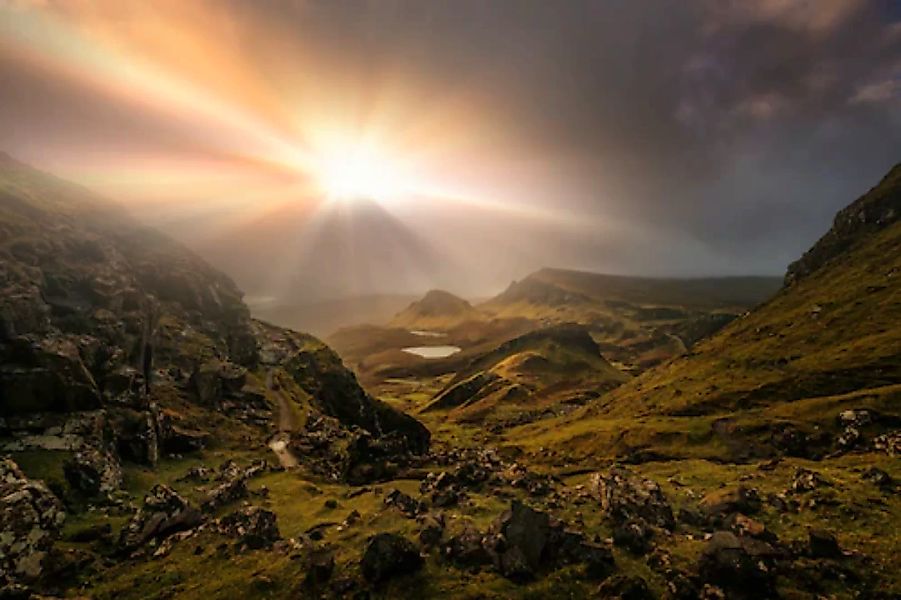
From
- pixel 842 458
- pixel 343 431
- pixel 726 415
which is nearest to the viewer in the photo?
pixel 842 458

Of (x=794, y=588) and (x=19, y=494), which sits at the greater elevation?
(x=19, y=494)

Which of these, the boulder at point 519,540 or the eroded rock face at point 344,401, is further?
the eroded rock face at point 344,401

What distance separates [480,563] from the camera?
1711 inches

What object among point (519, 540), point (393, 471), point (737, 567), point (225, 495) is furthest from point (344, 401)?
point (737, 567)

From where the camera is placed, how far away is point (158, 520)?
2267 inches

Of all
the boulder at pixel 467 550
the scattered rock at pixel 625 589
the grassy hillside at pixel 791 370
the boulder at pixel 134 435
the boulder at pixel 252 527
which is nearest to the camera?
the scattered rock at pixel 625 589

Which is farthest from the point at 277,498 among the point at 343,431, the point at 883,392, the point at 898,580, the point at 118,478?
the point at 883,392

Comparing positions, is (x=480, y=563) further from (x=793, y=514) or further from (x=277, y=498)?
(x=277, y=498)

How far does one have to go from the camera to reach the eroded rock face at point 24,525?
46.5 m

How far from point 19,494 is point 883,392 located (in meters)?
139

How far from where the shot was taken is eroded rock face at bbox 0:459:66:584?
46.5 meters

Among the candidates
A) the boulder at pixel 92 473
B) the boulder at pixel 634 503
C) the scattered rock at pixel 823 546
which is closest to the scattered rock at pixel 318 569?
the boulder at pixel 634 503

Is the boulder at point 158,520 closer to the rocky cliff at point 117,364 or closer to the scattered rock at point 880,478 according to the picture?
the rocky cliff at point 117,364

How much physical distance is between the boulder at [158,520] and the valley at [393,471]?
0.29 meters
